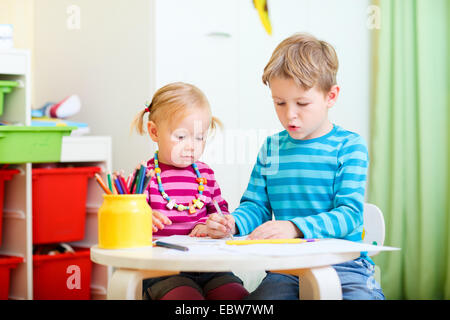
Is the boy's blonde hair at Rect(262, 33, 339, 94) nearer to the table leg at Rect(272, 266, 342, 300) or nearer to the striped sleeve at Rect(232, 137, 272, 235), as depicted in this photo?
the striped sleeve at Rect(232, 137, 272, 235)

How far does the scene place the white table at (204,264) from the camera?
A: 82cm

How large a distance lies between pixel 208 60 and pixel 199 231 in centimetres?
106

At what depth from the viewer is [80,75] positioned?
2414 millimetres

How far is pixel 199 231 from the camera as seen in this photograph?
1.15 m

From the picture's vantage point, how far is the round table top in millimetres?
823

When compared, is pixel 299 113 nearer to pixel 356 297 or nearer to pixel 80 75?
pixel 356 297

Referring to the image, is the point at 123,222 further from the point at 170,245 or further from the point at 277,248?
the point at 277,248

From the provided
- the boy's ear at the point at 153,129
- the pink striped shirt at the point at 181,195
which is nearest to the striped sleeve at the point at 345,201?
the pink striped shirt at the point at 181,195

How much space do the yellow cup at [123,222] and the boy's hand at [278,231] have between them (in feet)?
0.65

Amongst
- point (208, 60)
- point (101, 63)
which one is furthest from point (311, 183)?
point (101, 63)

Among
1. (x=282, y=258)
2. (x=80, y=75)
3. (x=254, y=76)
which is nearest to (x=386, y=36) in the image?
(x=254, y=76)

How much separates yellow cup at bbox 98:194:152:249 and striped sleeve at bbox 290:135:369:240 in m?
0.27

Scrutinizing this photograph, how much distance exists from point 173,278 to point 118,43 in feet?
4.35

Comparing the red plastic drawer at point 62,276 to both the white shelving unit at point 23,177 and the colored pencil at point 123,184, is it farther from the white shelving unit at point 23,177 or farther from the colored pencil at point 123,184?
the colored pencil at point 123,184
